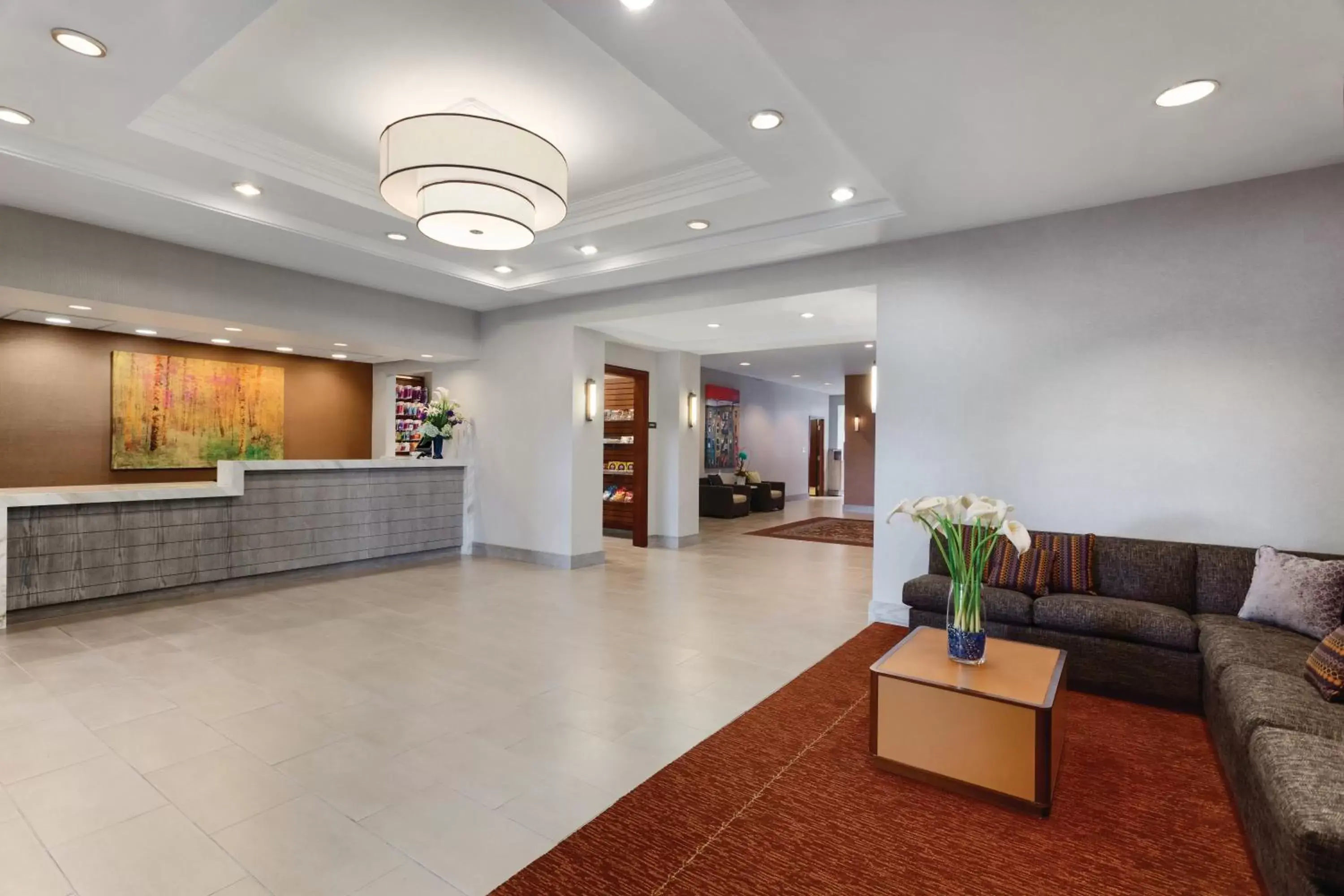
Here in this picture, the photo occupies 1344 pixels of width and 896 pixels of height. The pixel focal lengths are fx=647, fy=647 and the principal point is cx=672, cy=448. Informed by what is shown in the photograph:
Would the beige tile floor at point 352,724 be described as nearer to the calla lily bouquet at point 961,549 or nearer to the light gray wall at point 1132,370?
the calla lily bouquet at point 961,549

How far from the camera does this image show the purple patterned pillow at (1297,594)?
9.99 ft

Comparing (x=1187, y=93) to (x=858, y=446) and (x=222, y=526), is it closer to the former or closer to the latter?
(x=222, y=526)

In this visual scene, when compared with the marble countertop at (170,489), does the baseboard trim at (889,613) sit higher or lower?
lower

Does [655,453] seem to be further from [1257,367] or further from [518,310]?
[1257,367]

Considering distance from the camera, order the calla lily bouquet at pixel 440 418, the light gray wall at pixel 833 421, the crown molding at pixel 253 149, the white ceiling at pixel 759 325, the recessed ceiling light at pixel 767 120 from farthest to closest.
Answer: the light gray wall at pixel 833 421 → the calla lily bouquet at pixel 440 418 → the white ceiling at pixel 759 325 → the crown molding at pixel 253 149 → the recessed ceiling light at pixel 767 120

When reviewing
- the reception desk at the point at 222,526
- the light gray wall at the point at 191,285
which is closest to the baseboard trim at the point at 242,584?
the reception desk at the point at 222,526

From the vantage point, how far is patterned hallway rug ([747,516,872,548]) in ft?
32.2

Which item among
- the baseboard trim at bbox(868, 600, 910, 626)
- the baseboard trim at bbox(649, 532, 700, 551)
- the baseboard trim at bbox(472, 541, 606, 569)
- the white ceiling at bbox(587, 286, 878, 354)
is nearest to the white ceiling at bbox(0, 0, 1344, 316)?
the white ceiling at bbox(587, 286, 878, 354)

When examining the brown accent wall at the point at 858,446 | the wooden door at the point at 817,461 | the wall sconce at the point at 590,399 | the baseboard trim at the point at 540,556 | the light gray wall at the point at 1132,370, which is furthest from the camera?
the wooden door at the point at 817,461

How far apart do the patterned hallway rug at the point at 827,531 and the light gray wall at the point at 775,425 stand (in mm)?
2643

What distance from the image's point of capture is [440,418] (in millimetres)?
7773

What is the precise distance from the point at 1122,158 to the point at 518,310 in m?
5.82

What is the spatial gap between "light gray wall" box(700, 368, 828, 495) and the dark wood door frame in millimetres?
4359

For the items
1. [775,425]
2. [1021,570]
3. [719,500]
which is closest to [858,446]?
[775,425]
